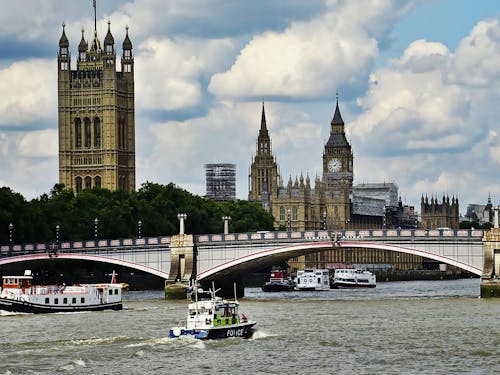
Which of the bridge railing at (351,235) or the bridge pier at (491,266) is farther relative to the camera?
the bridge railing at (351,235)

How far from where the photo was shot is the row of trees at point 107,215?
141 m

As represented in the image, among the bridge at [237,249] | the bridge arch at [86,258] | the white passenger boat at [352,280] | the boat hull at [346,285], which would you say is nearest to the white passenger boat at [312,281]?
the boat hull at [346,285]

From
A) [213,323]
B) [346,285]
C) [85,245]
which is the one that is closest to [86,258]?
[85,245]

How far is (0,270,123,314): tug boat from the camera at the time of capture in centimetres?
9431

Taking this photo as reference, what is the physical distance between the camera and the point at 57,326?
8488 cm

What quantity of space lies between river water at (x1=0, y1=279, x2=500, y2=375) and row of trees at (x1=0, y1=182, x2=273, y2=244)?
44.5 meters

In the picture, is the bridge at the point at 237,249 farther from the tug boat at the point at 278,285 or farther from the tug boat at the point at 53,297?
the tug boat at the point at 278,285

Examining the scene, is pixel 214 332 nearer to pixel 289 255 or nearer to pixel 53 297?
pixel 53 297

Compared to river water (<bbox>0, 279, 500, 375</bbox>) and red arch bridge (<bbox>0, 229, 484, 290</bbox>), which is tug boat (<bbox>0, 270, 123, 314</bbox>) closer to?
river water (<bbox>0, 279, 500, 375</bbox>)

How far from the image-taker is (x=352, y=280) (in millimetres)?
155750

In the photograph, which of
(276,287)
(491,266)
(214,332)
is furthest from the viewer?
(276,287)

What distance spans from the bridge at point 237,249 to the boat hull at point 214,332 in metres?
32.8

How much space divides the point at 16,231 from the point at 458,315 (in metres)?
58.6

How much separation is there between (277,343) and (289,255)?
133ft
